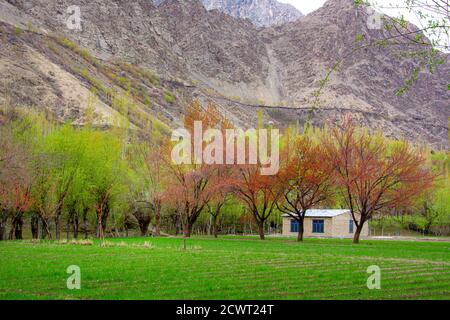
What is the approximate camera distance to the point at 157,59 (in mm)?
188500

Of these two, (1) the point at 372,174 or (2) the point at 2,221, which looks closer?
(1) the point at 372,174

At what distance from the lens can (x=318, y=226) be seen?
63.0 m

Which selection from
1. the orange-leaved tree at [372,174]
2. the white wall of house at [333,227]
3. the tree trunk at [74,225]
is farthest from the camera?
the white wall of house at [333,227]

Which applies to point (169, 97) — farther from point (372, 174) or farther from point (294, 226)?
point (372, 174)

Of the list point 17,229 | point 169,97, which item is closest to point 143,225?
point 17,229

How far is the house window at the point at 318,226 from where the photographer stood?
6262 cm

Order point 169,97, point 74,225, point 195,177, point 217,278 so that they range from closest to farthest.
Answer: point 217,278 → point 195,177 → point 74,225 → point 169,97

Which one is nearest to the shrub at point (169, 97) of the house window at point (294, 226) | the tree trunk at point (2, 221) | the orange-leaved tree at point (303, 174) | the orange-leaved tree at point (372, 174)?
the house window at point (294, 226)

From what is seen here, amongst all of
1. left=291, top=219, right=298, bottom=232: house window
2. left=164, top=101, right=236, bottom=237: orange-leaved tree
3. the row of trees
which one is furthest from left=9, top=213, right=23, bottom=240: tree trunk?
left=291, top=219, right=298, bottom=232: house window

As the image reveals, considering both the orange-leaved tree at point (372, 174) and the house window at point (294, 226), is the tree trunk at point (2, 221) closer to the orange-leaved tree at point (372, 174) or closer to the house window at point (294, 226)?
the orange-leaved tree at point (372, 174)

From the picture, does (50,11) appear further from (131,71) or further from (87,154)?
(87,154)

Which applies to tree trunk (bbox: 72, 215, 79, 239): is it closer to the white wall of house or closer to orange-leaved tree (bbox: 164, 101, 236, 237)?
orange-leaved tree (bbox: 164, 101, 236, 237)
